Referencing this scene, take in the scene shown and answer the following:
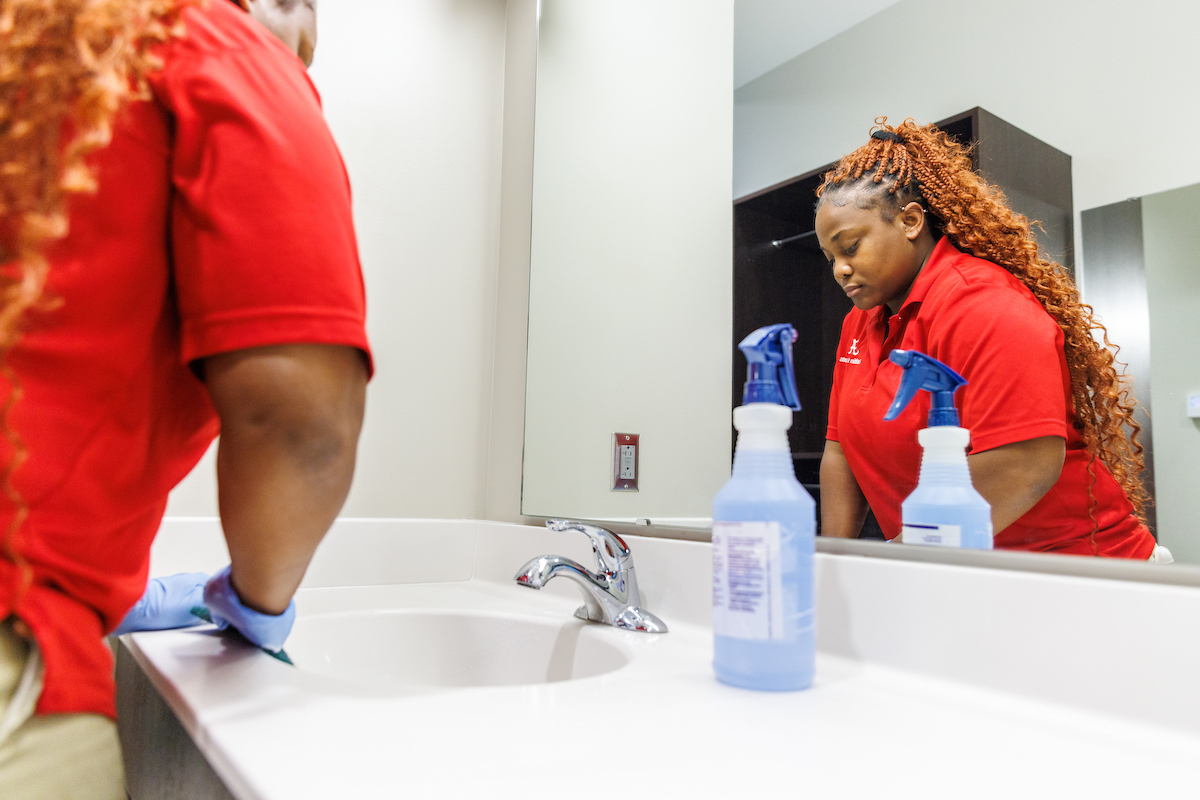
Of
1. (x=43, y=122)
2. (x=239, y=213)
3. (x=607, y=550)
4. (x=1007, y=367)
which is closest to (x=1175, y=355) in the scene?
(x=1007, y=367)

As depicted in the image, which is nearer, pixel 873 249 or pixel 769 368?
pixel 769 368

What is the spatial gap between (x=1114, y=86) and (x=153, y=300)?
784 mm

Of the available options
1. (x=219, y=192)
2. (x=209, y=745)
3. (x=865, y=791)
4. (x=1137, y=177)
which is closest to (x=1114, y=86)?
(x=1137, y=177)

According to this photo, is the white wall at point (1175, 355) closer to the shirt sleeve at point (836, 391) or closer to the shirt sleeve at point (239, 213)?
the shirt sleeve at point (836, 391)

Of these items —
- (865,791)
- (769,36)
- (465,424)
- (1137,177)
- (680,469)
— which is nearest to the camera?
(865,791)

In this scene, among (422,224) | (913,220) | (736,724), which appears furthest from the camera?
(422,224)

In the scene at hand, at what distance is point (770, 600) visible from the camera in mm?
590

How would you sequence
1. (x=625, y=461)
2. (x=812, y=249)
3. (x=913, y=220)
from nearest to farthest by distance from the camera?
Result: (x=913, y=220), (x=812, y=249), (x=625, y=461)

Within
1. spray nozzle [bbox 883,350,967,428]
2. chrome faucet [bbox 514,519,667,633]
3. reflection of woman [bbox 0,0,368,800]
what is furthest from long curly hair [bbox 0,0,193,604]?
spray nozzle [bbox 883,350,967,428]

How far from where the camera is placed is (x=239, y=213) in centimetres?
48

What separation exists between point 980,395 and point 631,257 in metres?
0.74

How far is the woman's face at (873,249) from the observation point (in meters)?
0.78

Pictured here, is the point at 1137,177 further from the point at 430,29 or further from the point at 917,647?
the point at 430,29

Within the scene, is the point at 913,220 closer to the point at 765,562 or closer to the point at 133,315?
the point at 765,562
